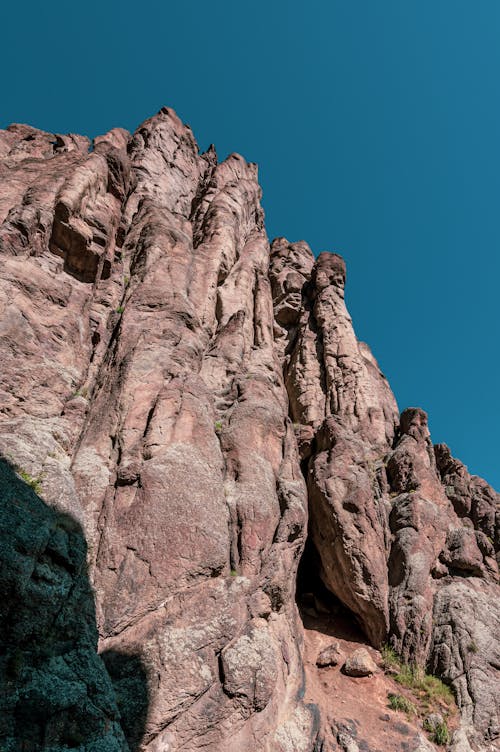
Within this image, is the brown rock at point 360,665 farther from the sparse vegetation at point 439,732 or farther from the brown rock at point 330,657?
the sparse vegetation at point 439,732

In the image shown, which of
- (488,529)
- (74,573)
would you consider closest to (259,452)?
(74,573)

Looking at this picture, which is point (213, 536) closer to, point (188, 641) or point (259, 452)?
point (188, 641)

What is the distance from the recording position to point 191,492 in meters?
10.1

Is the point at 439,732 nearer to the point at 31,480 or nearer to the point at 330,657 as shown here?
the point at 330,657

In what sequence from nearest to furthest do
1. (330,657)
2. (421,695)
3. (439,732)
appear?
(439,732), (421,695), (330,657)

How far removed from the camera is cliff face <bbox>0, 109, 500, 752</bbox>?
7684 millimetres

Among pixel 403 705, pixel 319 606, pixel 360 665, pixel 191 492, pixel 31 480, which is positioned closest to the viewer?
pixel 31 480

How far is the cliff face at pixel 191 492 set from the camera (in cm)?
768

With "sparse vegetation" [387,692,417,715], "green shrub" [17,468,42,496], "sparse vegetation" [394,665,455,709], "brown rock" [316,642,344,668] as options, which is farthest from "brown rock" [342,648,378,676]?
"green shrub" [17,468,42,496]

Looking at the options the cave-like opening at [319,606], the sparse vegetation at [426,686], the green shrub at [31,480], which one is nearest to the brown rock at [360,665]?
the sparse vegetation at [426,686]

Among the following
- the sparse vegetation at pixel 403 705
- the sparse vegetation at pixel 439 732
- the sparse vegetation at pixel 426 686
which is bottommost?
the sparse vegetation at pixel 439 732

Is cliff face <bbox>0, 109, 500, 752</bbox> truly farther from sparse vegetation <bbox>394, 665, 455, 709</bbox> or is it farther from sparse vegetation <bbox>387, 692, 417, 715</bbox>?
sparse vegetation <bbox>387, 692, 417, 715</bbox>

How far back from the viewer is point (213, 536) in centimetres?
977

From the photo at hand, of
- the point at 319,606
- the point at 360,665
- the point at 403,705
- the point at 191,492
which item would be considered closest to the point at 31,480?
the point at 191,492
